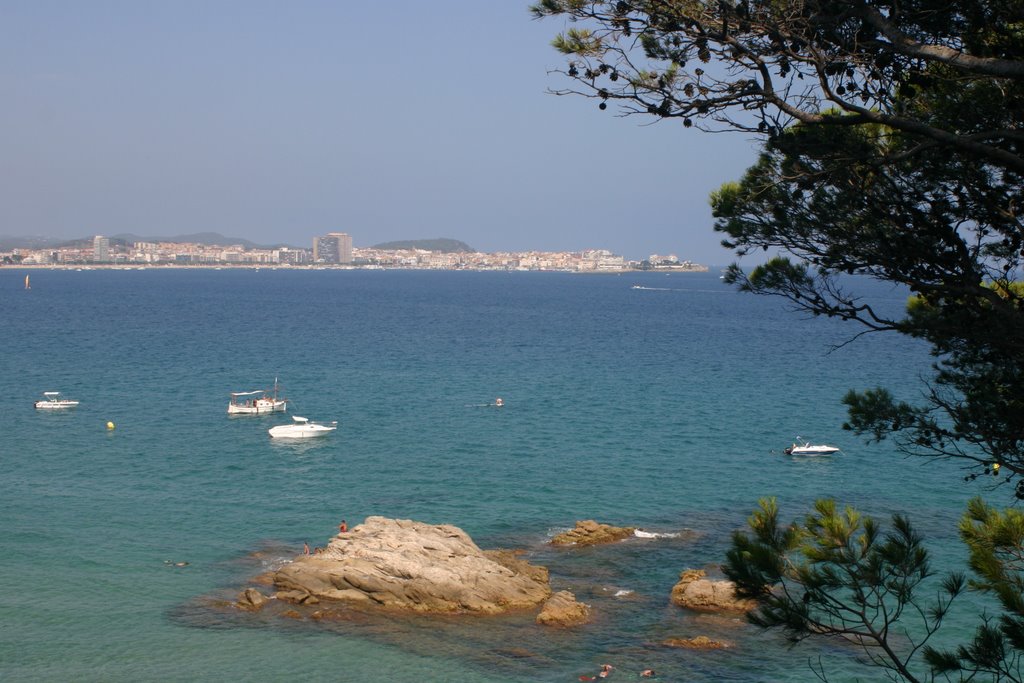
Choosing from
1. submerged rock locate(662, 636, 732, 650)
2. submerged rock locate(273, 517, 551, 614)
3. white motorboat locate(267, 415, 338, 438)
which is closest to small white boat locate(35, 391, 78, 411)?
white motorboat locate(267, 415, 338, 438)

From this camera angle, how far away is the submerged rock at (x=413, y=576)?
2327 centimetres

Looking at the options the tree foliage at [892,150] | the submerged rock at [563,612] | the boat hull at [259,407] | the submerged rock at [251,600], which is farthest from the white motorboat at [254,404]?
the tree foliage at [892,150]

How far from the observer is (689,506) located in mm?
31750

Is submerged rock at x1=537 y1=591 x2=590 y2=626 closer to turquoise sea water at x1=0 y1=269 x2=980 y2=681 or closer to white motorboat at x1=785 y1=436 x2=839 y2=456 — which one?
turquoise sea water at x1=0 y1=269 x2=980 y2=681

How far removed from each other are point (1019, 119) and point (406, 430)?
118 feet

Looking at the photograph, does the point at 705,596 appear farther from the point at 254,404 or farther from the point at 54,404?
the point at 54,404

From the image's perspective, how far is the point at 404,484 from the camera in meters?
34.4

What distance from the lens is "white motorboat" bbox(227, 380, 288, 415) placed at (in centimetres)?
4697

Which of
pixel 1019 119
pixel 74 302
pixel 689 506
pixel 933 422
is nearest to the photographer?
pixel 1019 119

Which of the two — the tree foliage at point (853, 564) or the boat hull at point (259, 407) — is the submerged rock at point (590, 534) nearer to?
the tree foliage at point (853, 564)

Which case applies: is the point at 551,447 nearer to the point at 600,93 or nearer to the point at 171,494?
the point at 171,494

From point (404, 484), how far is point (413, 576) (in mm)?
10872

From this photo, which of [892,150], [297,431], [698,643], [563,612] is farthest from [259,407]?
[892,150]

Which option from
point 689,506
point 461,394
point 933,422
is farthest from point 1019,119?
point 461,394
